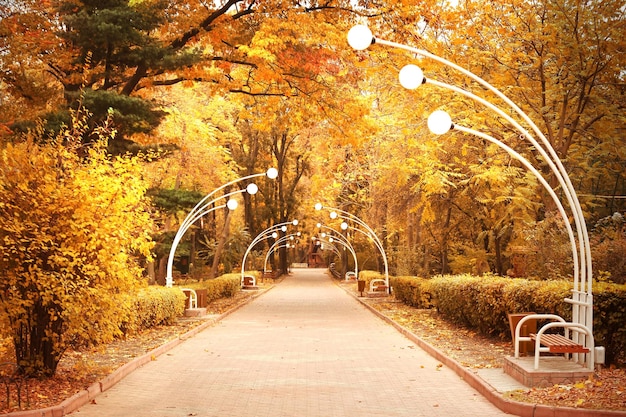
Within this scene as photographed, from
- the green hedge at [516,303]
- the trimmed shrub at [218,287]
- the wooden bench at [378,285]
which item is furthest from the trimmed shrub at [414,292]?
the trimmed shrub at [218,287]

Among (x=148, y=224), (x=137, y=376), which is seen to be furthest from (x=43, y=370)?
(x=148, y=224)

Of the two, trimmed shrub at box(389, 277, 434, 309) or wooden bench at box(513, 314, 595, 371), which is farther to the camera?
trimmed shrub at box(389, 277, 434, 309)

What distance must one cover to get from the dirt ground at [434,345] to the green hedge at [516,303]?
0.40 meters

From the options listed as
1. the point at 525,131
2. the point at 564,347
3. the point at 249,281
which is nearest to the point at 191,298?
the point at 525,131

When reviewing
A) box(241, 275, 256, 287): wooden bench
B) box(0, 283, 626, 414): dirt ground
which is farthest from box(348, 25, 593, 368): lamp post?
box(241, 275, 256, 287): wooden bench

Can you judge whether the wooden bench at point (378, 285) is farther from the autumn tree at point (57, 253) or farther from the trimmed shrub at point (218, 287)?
the autumn tree at point (57, 253)

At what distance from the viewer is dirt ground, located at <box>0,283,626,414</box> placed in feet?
28.0

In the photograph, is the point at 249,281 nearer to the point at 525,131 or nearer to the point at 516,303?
the point at 516,303

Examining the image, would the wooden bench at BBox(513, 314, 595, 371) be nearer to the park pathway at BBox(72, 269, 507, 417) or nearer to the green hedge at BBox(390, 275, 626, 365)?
the green hedge at BBox(390, 275, 626, 365)

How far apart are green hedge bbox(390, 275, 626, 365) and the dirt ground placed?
15.6 inches

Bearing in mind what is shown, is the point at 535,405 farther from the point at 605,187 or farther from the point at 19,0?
the point at 605,187

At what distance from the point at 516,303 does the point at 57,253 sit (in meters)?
8.36

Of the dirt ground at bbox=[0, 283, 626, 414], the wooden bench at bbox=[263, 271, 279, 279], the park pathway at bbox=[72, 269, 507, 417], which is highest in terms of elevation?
the wooden bench at bbox=[263, 271, 279, 279]

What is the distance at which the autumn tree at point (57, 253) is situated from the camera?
983 cm
